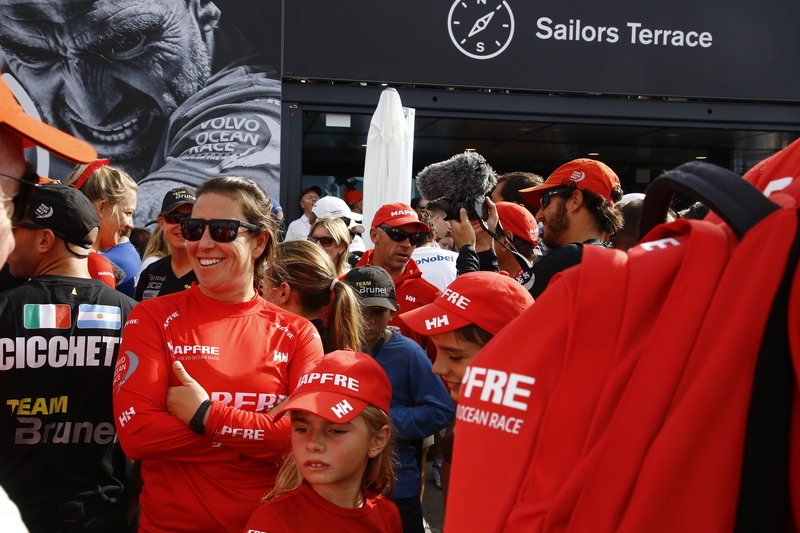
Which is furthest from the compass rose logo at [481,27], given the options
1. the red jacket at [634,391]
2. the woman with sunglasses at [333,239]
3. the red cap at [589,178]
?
the red jacket at [634,391]

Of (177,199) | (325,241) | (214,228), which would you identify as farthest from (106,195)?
(214,228)

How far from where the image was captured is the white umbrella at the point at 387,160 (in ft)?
23.5

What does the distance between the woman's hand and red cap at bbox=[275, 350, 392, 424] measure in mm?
Answer: 266

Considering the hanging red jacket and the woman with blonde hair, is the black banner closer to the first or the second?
the woman with blonde hair

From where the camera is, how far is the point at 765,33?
31.3 ft

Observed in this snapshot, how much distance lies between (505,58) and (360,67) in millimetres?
1935

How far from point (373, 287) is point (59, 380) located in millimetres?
1530

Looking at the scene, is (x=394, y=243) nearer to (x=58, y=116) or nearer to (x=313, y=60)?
(x=313, y=60)

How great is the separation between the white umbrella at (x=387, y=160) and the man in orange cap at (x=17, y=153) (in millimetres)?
5860

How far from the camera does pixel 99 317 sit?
8.73 ft

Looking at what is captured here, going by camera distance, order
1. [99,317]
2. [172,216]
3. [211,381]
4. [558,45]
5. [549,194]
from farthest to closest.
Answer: [558,45] < [172,216] < [549,194] < [99,317] < [211,381]

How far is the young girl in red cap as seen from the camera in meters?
2.18

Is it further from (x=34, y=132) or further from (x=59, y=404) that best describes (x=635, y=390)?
(x=59, y=404)

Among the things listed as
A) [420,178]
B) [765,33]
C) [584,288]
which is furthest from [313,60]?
[584,288]
